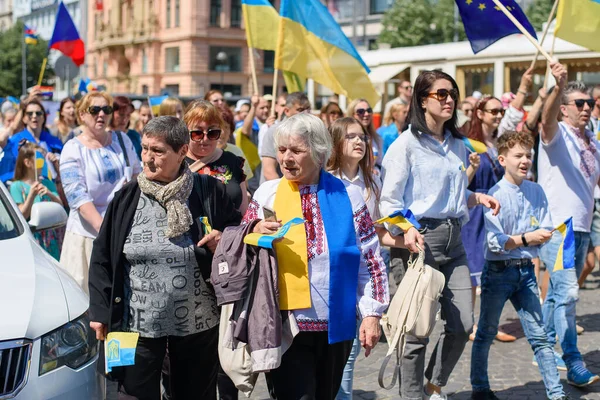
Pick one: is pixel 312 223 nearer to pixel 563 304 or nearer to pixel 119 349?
pixel 119 349

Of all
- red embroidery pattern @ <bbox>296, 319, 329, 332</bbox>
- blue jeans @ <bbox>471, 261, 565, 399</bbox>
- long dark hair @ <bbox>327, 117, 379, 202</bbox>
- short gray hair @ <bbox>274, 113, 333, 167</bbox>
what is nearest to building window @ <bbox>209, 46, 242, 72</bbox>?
long dark hair @ <bbox>327, 117, 379, 202</bbox>

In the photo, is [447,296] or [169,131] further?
Result: [447,296]

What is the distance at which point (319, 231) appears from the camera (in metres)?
4.08

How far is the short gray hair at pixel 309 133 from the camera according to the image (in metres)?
4.09

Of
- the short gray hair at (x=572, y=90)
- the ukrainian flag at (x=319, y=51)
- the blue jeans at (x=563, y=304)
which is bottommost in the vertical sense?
the blue jeans at (x=563, y=304)

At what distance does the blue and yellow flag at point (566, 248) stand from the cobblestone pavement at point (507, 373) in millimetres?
844

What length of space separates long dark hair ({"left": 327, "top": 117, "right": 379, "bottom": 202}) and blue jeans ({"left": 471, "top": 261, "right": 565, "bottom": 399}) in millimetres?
926

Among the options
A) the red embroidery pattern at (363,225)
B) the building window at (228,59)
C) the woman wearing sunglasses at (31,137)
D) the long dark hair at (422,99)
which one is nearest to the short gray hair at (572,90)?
the long dark hair at (422,99)

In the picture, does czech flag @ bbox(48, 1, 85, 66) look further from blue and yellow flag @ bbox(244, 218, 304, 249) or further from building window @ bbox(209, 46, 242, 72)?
building window @ bbox(209, 46, 242, 72)

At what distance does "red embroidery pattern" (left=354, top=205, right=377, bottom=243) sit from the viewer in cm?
421

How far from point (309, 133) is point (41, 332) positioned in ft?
4.80

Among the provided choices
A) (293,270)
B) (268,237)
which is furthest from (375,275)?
(268,237)

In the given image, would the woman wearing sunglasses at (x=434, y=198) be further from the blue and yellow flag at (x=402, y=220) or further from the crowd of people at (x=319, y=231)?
the blue and yellow flag at (x=402, y=220)

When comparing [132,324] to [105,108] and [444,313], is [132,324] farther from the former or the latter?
[105,108]
